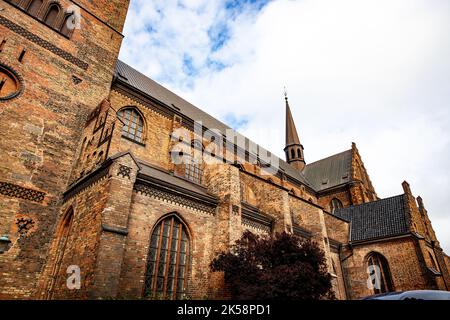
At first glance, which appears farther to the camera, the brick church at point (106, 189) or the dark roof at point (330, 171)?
the dark roof at point (330, 171)

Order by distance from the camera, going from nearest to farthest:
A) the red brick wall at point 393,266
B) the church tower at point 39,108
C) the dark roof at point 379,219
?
the church tower at point 39,108 → the red brick wall at point 393,266 → the dark roof at point 379,219

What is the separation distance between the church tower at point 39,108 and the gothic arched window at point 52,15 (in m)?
0.05

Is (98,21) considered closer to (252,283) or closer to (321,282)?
(252,283)

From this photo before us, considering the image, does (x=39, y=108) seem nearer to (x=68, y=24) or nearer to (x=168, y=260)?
(x=68, y=24)

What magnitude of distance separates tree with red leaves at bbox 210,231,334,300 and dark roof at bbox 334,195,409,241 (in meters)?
12.8

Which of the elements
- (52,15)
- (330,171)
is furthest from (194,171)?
(330,171)

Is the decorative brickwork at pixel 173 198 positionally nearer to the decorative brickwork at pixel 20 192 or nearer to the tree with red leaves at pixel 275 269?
the tree with red leaves at pixel 275 269

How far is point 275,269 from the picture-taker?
8.61 meters

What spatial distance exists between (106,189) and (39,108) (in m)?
5.82

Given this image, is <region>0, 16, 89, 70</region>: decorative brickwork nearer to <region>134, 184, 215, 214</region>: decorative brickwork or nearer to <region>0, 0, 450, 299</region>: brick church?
<region>0, 0, 450, 299</region>: brick church

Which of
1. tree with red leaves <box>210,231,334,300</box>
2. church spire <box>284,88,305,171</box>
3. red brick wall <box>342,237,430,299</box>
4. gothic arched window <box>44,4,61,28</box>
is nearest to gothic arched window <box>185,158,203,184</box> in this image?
tree with red leaves <box>210,231,334,300</box>

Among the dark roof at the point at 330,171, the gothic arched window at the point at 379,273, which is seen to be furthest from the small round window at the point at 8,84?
the dark roof at the point at 330,171

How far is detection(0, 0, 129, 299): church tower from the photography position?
365 inches

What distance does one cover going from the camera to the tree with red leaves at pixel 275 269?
8227mm
